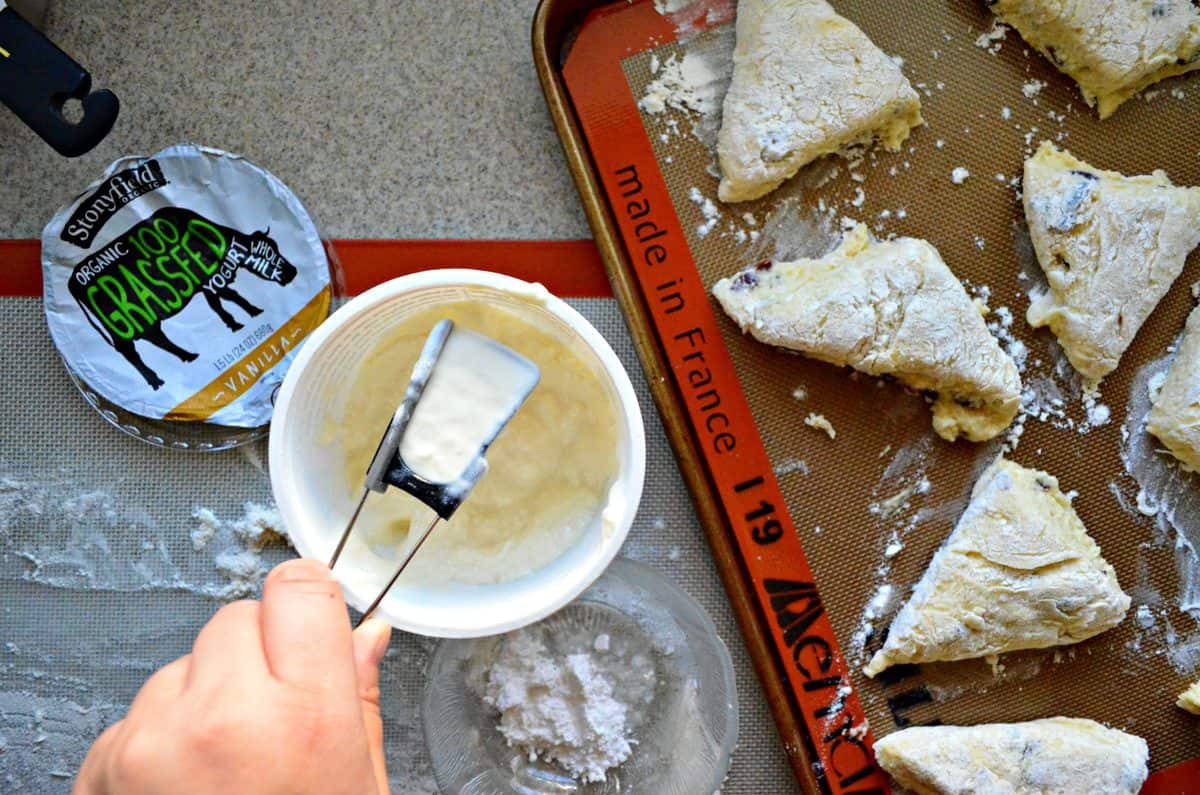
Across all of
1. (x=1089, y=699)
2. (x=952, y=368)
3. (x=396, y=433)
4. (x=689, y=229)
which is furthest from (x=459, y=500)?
(x=1089, y=699)

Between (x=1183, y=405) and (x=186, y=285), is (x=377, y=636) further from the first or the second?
(x=1183, y=405)

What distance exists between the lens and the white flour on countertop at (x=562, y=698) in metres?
1.13

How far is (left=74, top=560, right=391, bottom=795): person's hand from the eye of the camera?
682mm

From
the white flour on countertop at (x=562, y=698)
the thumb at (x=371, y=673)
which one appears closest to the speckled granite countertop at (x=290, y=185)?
the white flour on countertop at (x=562, y=698)

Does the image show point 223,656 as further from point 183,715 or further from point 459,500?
point 459,500

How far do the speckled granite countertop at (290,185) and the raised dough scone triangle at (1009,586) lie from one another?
23 centimetres

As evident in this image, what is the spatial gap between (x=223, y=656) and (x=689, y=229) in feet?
2.28

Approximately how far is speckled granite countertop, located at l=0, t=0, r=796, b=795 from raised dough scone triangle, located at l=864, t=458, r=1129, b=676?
0.75 ft

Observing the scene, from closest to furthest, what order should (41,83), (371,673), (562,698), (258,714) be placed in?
(258,714), (371,673), (41,83), (562,698)

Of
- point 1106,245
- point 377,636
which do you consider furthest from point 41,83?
point 1106,245

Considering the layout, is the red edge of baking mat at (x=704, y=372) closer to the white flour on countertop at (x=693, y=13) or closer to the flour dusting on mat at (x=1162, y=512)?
the white flour on countertop at (x=693, y=13)

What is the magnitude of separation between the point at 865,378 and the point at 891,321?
0.29 ft

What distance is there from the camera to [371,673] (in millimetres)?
829

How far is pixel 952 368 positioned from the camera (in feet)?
3.62
